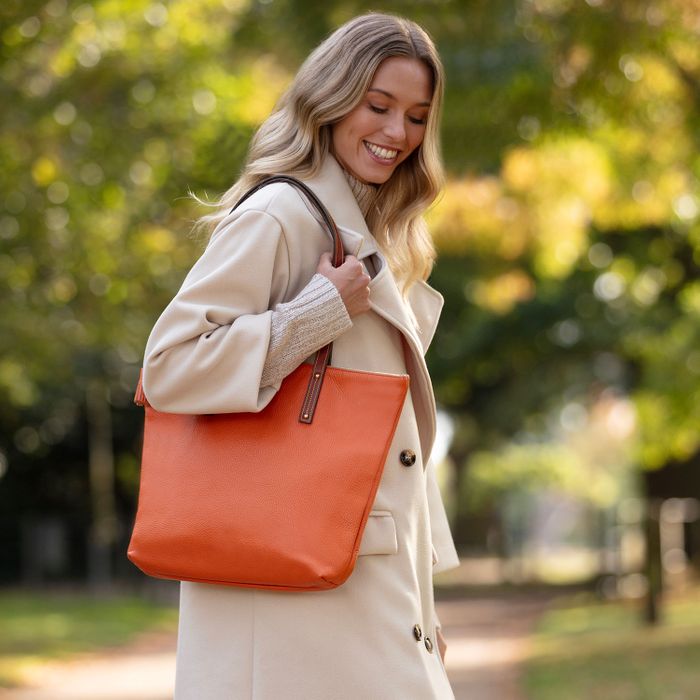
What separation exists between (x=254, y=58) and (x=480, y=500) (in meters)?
20.5

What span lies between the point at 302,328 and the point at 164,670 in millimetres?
9755

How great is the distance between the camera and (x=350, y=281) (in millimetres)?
2611

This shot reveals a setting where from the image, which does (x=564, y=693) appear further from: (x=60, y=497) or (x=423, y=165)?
(x=60, y=497)

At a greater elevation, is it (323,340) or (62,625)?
(323,340)

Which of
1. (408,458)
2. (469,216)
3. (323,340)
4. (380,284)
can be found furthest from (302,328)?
(469,216)

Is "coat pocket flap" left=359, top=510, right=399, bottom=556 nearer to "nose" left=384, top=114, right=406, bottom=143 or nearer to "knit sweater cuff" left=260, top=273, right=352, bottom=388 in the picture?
"knit sweater cuff" left=260, top=273, right=352, bottom=388

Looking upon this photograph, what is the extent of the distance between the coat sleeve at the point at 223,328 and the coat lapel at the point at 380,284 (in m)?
0.17

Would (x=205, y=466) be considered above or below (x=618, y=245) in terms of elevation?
below

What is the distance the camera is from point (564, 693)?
32.1 ft

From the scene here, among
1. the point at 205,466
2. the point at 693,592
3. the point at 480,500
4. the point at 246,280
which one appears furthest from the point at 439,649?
the point at 480,500

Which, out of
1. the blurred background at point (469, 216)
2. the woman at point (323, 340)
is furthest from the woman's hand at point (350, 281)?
the blurred background at point (469, 216)

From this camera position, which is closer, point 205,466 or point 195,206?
point 205,466

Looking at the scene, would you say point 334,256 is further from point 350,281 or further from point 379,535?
point 379,535

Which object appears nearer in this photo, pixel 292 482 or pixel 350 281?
pixel 292 482
